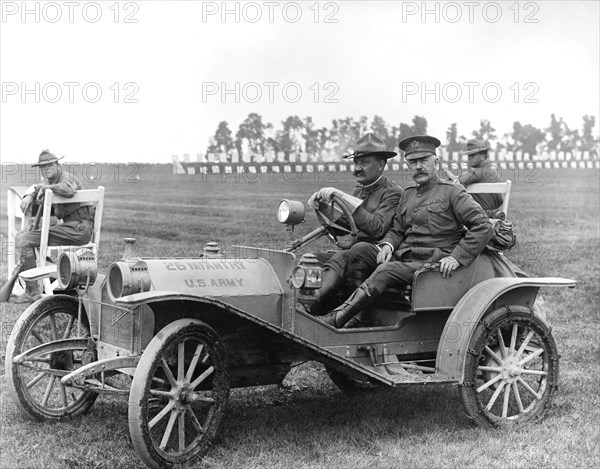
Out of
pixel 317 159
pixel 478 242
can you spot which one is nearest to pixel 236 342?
pixel 478 242

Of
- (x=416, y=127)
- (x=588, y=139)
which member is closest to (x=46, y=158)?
(x=416, y=127)

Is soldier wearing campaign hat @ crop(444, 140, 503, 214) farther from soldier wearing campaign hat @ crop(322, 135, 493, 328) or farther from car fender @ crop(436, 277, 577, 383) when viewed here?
car fender @ crop(436, 277, 577, 383)

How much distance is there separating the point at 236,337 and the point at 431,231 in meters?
1.73

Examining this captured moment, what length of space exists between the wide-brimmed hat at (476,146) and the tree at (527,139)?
4355 centimetres

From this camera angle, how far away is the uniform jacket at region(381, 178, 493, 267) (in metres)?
5.52

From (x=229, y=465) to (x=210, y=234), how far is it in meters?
10.4

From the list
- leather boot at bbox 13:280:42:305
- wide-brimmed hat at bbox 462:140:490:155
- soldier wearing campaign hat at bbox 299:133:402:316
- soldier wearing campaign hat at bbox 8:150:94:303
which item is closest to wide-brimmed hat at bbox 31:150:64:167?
soldier wearing campaign hat at bbox 8:150:94:303

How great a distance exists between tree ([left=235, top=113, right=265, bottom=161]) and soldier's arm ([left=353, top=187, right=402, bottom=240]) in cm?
2126

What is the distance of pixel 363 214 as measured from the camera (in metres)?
5.91

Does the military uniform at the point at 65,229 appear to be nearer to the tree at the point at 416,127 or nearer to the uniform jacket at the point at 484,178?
the uniform jacket at the point at 484,178

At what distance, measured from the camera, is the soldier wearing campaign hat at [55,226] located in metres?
9.70

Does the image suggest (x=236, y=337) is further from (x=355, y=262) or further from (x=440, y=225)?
(x=440, y=225)

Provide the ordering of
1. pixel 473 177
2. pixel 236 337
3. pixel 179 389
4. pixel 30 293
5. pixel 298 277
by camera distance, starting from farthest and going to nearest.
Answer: pixel 30 293, pixel 473 177, pixel 236 337, pixel 298 277, pixel 179 389

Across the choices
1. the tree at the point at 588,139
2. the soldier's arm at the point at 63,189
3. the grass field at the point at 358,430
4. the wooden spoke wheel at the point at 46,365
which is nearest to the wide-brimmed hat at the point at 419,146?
the grass field at the point at 358,430
